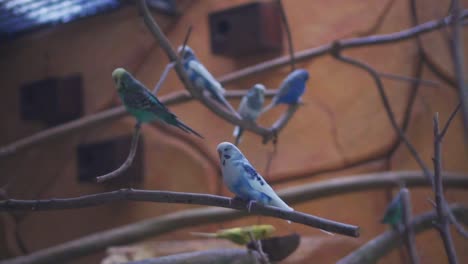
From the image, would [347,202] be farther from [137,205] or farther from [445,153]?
[137,205]

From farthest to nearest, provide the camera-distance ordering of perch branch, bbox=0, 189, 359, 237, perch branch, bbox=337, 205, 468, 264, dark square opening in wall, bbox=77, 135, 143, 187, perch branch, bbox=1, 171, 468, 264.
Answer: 1. dark square opening in wall, bbox=77, 135, 143, 187
2. perch branch, bbox=1, 171, 468, 264
3. perch branch, bbox=337, 205, 468, 264
4. perch branch, bbox=0, 189, 359, 237

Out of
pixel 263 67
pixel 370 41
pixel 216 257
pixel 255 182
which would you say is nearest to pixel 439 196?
pixel 255 182

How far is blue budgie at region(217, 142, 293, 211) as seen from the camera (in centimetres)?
126

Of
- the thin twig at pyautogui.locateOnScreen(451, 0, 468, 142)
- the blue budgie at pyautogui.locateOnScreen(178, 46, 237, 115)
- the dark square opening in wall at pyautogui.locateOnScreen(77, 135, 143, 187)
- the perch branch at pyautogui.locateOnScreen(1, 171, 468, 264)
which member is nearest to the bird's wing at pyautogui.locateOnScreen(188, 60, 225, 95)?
the blue budgie at pyautogui.locateOnScreen(178, 46, 237, 115)

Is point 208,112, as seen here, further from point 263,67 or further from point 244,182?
point 244,182

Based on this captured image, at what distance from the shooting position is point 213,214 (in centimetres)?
268

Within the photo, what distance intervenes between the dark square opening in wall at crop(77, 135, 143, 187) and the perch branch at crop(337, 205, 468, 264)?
1.39m

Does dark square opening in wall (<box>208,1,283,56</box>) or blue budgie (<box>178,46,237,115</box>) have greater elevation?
dark square opening in wall (<box>208,1,283,56</box>)

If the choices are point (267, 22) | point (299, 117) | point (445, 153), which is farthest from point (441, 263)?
point (267, 22)

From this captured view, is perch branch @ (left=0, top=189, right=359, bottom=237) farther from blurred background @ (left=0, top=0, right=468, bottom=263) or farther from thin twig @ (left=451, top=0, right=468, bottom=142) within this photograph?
blurred background @ (left=0, top=0, right=468, bottom=263)

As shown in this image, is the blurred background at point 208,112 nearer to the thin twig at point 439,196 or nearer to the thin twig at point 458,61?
the thin twig at point 439,196

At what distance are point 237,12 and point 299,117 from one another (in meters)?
0.56

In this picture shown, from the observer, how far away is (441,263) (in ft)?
7.27

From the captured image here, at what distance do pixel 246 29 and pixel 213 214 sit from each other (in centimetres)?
86
